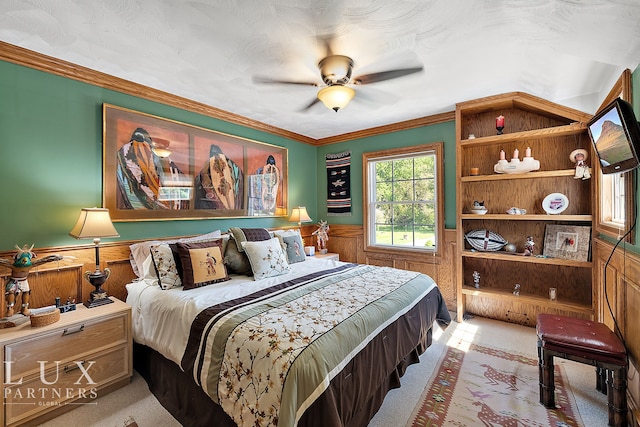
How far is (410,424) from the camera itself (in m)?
1.82

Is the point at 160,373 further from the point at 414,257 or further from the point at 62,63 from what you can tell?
the point at 414,257

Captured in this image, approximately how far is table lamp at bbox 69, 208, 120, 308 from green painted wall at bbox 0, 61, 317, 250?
0.74ft

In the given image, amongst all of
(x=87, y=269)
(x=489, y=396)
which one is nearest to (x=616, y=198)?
(x=489, y=396)

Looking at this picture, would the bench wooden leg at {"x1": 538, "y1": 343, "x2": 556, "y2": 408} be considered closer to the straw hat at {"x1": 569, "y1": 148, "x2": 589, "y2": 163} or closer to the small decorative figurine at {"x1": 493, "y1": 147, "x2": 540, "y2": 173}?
the small decorative figurine at {"x1": 493, "y1": 147, "x2": 540, "y2": 173}

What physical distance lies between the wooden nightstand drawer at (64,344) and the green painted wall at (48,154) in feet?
2.75

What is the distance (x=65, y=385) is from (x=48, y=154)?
71.2 inches

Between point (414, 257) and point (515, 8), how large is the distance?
3.03 metres

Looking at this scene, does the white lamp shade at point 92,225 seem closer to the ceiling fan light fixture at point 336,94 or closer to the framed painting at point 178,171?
the framed painting at point 178,171

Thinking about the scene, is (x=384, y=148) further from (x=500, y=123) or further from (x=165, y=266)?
(x=165, y=266)

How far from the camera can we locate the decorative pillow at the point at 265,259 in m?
2.70

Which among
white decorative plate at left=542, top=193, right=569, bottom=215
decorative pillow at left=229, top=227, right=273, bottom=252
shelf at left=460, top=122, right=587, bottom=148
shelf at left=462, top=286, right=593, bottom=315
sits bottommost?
shelf at left=462, top=286, right=593, bottom=315

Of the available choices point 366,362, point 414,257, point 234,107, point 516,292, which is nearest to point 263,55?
point 234,107

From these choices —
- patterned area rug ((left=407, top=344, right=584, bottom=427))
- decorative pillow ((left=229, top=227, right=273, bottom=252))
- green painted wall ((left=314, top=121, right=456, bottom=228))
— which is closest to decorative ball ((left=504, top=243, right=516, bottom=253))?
green painted wall ((left=314, top=121, right=456, bottom=228))

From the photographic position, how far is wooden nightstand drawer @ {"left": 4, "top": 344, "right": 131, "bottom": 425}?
5.82 ft
